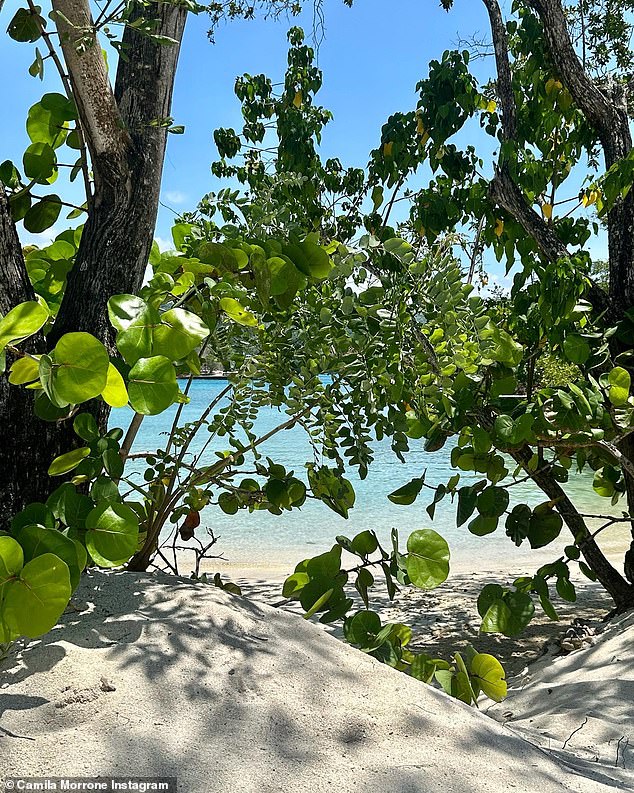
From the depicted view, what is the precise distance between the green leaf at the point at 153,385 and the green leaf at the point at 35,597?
0.94 feet

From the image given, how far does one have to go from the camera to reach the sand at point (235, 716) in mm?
1074

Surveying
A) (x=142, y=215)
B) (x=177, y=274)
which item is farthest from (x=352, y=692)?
(x=142, y=215)

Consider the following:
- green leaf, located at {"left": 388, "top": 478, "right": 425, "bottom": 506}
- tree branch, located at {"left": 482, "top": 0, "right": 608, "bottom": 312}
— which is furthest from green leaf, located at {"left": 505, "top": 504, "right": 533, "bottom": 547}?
tree branch, located at {"left": 482, "top": 0, "right": 608, "bottom": 312}

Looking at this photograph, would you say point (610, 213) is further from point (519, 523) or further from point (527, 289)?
point (519, 523)

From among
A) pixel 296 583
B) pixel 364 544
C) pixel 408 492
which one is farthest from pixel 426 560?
pixel 408 492

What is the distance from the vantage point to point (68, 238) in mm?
2021

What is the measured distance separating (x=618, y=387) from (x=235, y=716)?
71.8 inches

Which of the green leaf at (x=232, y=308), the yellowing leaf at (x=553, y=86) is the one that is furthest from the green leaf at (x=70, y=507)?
the yellowing leaf at (x=553, y=86)

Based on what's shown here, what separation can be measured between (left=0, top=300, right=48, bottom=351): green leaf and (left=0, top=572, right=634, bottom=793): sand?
640 mm

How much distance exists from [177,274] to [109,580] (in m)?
0.81

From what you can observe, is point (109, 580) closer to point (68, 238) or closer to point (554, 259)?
point (68, 238)

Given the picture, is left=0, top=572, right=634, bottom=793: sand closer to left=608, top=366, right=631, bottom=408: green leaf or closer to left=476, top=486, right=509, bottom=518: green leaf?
left=476, top=486, right=509, bottom=518: green leaf

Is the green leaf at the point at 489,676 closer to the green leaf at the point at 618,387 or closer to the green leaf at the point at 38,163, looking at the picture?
the green leaf at the point at 618,387

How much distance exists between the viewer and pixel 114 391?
1.11 m
